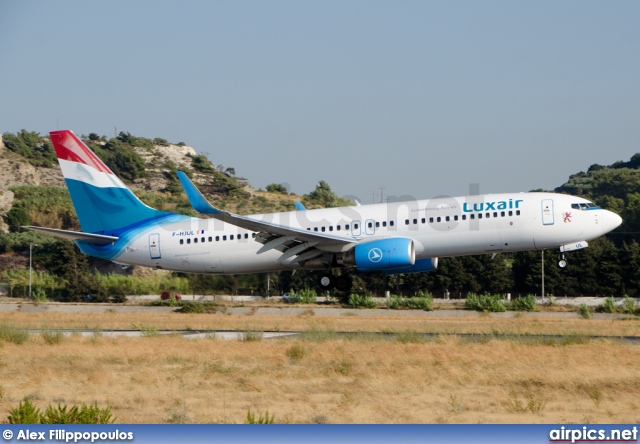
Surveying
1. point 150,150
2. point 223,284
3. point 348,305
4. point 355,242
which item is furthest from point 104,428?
point 150,150

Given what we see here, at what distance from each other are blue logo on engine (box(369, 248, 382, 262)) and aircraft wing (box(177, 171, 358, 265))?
126 cm

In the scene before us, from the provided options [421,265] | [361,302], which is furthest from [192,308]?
[421,265]

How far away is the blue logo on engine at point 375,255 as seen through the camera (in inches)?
1367

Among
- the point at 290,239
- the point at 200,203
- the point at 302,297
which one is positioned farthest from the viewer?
the point at 302,297

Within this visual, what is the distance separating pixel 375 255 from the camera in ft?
114

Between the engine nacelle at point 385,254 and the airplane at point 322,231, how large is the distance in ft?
0.13

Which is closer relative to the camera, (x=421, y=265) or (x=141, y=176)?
(x=421, y=265)

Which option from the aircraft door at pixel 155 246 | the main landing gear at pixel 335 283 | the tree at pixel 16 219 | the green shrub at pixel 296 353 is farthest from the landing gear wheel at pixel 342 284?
the tree at pixel 16 219

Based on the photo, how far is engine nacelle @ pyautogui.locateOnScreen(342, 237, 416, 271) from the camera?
113ft

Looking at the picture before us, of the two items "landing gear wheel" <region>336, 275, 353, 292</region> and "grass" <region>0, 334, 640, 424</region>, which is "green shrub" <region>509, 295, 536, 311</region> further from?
"grass" <region>0, 334, 640, 424</region>

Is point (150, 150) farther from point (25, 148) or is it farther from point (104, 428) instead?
point (104, 428)

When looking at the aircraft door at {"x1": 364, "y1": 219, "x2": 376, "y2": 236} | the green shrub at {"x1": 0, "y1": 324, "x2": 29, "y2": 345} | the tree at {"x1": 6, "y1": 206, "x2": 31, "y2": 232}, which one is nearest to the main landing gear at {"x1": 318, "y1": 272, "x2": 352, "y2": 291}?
the aircraft door at {"x1": 364, "y1": 219, "x2": 376, "y2": 236}

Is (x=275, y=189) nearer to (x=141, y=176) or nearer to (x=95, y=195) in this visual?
(x=141, y=176)

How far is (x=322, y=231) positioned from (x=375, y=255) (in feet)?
11.0
